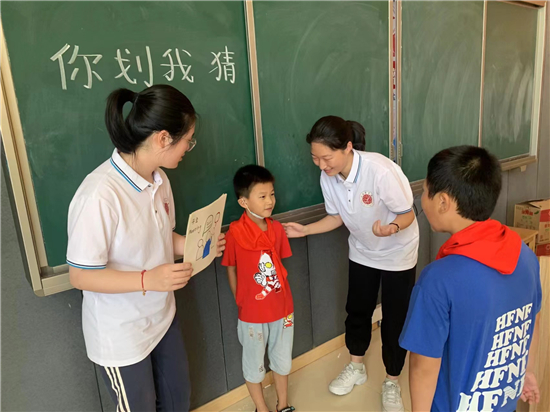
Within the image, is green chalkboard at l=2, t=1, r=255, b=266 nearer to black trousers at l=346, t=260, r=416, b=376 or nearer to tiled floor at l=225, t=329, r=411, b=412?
black trousers at l=346, t=260, r=416, b=376

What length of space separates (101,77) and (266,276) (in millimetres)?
1011

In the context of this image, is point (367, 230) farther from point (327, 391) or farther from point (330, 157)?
point (327, 391)

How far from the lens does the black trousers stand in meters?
1.99

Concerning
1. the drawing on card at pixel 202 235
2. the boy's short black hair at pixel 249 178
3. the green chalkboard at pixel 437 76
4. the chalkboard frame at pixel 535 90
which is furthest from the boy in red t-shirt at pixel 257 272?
the chalkboard frame at pixel 535 90

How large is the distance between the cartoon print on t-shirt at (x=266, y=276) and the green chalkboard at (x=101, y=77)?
38 centimetres

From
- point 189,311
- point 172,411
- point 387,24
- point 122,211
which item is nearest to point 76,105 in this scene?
point 122,211

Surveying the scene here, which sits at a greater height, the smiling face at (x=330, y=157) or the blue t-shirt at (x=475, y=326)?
the smiling face at (x=330, y=157)

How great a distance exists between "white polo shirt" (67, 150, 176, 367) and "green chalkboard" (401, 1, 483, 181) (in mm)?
1890

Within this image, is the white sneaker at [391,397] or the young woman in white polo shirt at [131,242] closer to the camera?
the young woman in white polo shirt at [131,242]

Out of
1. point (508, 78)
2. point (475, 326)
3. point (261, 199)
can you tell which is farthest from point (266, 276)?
point (508, 78)

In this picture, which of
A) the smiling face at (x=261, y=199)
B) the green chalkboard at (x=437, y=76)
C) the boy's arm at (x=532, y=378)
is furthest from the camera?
the green chalkboard at (x=437, y=76)

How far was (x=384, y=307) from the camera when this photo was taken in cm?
202

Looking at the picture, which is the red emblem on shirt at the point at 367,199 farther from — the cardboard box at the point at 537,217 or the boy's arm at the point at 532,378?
the cardboard box at the point at 537,217

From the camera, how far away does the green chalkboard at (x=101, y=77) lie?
4.38 ft
